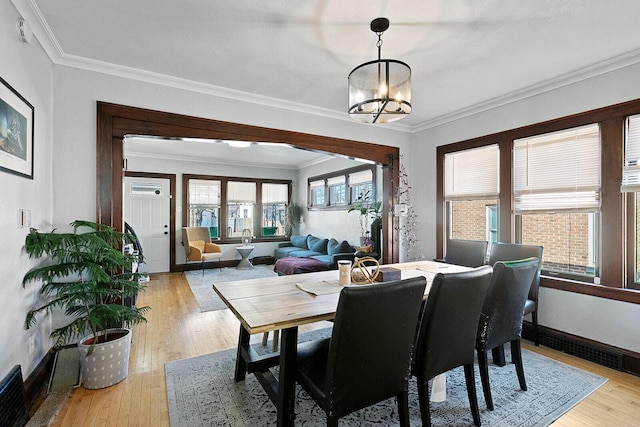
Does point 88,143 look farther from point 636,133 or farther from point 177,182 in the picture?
point 636,133

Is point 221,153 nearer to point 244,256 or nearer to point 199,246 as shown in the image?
point 199,246

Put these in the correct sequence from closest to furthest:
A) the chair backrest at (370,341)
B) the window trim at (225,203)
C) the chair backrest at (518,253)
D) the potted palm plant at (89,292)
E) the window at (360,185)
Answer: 1. the chair backrest at (370,341)
2. the potted palm plant at (89,292)
3. the chair backrest at (518,253)
4. the window at (360,185)
5. the window trim at (225,203)

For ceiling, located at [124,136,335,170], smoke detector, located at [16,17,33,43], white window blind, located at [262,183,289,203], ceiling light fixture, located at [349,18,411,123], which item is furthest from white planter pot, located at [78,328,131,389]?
white window blind, located at [262,183,289,203]

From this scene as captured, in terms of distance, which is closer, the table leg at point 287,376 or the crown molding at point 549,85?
the table leg at point 287,376

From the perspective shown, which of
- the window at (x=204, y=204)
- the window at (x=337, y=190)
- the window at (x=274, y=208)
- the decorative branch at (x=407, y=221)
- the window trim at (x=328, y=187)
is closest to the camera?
the decorative branch at (x=407, y=221)

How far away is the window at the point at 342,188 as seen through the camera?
18.0 feet

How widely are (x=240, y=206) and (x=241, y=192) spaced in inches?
14.1

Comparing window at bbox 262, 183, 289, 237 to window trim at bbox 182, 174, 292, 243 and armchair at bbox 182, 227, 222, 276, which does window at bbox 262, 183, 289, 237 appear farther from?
armchair at bbox 182, 227, 222, 276

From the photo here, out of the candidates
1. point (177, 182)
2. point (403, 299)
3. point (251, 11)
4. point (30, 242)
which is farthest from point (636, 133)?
point (177, 182)

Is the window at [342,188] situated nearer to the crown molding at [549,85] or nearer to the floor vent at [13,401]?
the crown molding at [549,85]

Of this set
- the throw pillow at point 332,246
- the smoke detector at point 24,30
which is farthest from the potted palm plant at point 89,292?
the throw pillow at point 332,246

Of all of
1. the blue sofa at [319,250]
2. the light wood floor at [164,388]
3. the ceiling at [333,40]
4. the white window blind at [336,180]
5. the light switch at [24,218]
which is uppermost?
the ceiling at [333,40]

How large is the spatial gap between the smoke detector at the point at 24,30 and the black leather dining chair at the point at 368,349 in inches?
101

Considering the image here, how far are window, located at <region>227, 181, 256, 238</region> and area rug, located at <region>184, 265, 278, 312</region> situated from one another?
1.03 metres
